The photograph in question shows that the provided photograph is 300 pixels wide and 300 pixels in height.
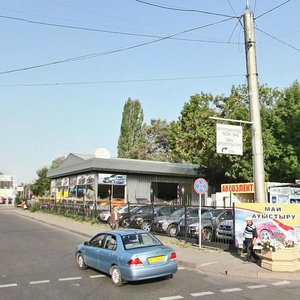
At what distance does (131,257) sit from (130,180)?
1190 inches

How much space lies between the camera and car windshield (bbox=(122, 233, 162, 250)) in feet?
34.9

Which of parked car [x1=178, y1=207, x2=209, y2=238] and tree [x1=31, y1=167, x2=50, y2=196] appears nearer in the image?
parked car [x1=178, y1=207, x2=209, y2=238]

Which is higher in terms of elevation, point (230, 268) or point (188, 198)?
point (188, 198)

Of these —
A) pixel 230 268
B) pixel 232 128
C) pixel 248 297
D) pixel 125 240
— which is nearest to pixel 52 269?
pixel 125 240

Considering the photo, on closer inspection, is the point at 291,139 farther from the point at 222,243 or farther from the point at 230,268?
the point at 230,268

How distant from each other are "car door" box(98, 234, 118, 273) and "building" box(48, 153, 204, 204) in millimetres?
26785

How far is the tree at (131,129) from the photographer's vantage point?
70562mm

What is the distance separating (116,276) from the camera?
33.7 ft

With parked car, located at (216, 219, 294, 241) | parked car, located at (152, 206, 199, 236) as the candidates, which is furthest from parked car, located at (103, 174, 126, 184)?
parked car, located at (216, 219, 294, 241)

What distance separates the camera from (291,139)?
35031 mm

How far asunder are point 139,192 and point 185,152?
20.5 ft

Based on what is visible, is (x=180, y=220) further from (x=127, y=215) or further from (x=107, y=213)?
(x=107, y=213)

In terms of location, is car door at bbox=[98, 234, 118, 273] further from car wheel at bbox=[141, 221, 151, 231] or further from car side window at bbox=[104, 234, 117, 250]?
car wheel at bbox=[141, 221, 151, 231]

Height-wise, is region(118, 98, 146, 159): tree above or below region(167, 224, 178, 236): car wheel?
above
